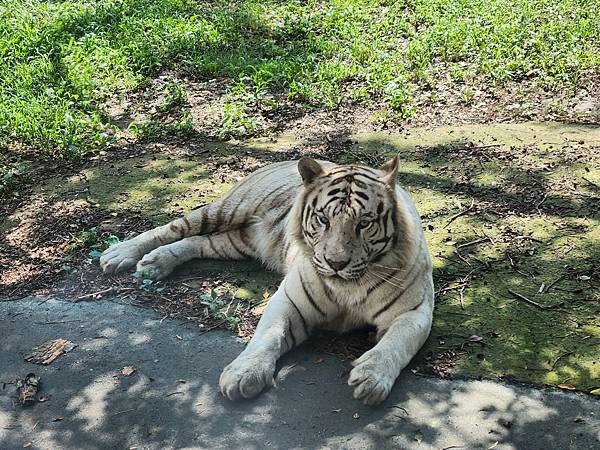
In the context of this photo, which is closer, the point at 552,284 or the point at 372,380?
the point at 372,380

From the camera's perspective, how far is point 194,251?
4.92m

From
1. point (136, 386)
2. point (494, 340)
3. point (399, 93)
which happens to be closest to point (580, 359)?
point (494, 340)

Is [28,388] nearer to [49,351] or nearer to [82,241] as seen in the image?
[49,351]

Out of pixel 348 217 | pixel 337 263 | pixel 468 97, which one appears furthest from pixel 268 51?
pixel 337 263

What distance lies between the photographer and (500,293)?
4.38 metres

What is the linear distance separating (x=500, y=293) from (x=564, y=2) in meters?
5.89

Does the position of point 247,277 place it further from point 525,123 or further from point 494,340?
point 525,123

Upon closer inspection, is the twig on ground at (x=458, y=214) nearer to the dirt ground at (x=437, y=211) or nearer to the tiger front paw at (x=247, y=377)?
the dirt ground at (x=437, y=211)

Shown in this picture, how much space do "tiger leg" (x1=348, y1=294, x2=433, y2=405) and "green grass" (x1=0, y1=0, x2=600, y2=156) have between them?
3801 millimetres

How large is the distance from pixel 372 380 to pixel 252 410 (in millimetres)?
527

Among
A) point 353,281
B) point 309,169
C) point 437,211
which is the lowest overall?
point 437,211

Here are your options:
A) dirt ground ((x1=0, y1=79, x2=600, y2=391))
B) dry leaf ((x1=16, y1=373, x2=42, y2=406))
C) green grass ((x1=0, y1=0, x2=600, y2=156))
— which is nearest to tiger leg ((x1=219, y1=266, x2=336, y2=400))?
dirt ground ((x1=0, y1=79, x2=600, y2=391))

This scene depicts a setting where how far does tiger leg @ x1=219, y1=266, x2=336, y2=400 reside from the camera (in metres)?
3.45

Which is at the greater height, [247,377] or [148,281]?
[247,377]
